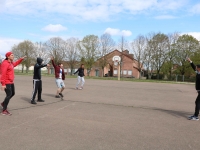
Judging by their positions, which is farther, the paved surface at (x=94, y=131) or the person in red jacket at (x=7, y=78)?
the person in red jacket at (x=7, y=78)

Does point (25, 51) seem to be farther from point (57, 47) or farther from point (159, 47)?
point (159, 47)

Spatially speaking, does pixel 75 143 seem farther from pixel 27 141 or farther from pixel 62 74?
pixel 62 74

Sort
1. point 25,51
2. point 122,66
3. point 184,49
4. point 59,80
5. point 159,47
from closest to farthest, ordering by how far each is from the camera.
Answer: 1. point 59,80
2. point 184,49
3. point 159,47
4. point 25,51
5. point 122,66

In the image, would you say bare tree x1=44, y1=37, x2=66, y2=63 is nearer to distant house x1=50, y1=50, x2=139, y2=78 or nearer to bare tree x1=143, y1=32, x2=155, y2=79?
distant house x1=50, y1=50, x2=139, y2=78

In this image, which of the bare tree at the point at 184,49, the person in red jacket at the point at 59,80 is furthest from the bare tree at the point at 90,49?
the person in red jacket at the point at 59,80

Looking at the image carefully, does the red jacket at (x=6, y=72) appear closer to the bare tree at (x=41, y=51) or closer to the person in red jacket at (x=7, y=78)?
the person in red jacket at (x=7, y=78)

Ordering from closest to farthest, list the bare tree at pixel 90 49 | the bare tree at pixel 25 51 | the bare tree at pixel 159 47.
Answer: the bare tree at pixel 159 47 → the bare tree at pixel 90 49 → the bare tree at pixel 25 51

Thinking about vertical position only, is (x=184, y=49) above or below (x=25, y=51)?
below

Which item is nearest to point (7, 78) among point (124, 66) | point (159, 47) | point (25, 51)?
point (159, 47)

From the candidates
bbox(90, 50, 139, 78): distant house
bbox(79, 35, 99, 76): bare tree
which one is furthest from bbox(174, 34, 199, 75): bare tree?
bbox(79, 35, 99, 76): bare tree

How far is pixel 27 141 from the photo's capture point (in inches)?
159

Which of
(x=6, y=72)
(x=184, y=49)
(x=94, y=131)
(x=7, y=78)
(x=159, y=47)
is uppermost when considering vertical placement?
(x=159, y=47)

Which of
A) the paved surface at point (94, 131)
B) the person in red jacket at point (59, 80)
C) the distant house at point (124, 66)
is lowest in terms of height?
the paved surface at point (94, 131)

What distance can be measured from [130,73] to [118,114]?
56.3m
